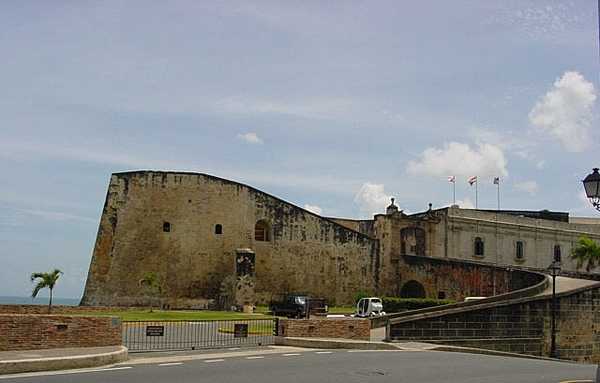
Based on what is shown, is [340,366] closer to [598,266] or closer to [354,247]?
[354,247]

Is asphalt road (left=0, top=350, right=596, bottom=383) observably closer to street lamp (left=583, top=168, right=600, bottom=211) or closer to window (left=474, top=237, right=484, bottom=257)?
street lamp (left=583, top=168, right=600, bottom=211)

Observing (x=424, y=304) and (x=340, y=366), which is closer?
(x=340, y=366)

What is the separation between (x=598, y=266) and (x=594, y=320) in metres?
30.2

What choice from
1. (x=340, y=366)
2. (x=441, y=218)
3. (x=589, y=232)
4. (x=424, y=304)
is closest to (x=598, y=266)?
(x=589, y=232)

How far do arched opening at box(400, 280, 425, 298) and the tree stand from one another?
15.8 meters

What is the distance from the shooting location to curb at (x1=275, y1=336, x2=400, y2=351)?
68.1 ft

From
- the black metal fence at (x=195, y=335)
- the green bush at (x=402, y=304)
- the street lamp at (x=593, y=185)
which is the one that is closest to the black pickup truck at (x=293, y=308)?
the green bush at (x=402, y=304)

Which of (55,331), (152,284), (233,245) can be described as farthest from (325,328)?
(233,245)

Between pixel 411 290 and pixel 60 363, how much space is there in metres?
39.2

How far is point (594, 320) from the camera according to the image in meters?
31.4

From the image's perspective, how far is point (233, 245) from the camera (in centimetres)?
4784

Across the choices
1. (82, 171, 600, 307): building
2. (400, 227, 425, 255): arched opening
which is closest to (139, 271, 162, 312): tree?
(82, 171, 600, 307): building

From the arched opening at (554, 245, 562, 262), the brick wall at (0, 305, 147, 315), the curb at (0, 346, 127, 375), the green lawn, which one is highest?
the arched opening at (554, 245, 562, 262)

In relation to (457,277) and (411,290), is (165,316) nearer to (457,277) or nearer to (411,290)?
(457,277)
